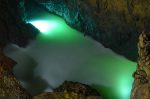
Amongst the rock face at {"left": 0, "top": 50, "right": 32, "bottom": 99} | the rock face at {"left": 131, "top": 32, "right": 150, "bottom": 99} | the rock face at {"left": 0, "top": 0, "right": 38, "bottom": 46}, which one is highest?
the rock face at {"left": 0, "top": 0, "right": 38, "bottom": 46}

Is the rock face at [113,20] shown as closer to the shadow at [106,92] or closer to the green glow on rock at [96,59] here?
the green glow on rock at [96,59]

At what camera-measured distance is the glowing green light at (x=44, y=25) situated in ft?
51.2

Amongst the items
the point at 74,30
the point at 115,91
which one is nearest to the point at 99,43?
the point at 74,30

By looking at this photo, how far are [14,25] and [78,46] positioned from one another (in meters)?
3.07

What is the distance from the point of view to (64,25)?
51.1ft

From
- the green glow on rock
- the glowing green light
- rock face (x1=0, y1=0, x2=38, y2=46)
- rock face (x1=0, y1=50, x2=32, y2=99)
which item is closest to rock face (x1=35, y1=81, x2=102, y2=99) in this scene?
rock face (x1=0, y1=50, x2=32, y2=99)

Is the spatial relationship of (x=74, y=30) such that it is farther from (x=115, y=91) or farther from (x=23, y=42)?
(x=115, y=91)

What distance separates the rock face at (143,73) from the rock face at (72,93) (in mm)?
2185

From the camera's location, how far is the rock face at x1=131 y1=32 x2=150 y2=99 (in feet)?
25.7

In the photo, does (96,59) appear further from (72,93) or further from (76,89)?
(72,93)

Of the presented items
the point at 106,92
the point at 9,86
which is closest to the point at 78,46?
the point at 106,92

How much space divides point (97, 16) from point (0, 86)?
18.2ft

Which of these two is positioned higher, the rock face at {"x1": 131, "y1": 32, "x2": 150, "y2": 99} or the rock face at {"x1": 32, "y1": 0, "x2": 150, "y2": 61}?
the rock face at {"x1": 32, "y1": 0, "x2": 150, "y2": 61}

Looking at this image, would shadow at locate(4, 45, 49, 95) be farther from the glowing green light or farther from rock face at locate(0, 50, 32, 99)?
the glowing green light
